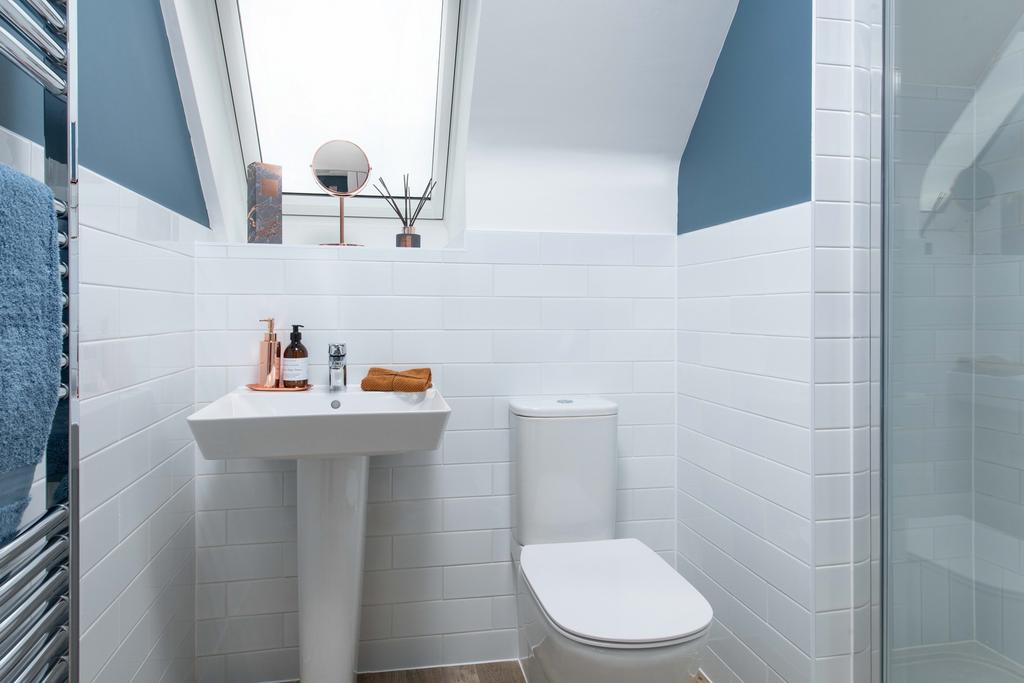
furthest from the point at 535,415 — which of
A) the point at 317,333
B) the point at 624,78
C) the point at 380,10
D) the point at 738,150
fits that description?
the point at 380,10

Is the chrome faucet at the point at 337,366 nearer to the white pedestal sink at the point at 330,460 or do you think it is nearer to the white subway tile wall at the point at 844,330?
the white pedestal sink at the point at 330,460

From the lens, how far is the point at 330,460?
1.61 meters

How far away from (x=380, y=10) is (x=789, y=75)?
1.33 m

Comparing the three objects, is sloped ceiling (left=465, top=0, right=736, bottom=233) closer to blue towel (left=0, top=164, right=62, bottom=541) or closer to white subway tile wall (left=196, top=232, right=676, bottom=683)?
white subway tile wall (left=196, top=232, right=676, bottom=683)

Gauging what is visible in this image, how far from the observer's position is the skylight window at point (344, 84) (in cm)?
209

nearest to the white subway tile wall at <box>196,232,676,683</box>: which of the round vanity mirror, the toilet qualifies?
the toilet

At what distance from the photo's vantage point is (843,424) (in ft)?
4.71

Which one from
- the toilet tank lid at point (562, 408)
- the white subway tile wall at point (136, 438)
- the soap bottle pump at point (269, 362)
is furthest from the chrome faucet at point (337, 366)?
the toilet tank lid at point (562, 408)

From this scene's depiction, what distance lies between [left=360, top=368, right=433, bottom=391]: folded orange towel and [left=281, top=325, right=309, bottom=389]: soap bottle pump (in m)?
0.18

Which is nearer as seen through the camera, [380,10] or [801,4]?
[801,4]

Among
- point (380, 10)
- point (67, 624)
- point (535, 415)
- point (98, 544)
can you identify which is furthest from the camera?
point (380, 10)

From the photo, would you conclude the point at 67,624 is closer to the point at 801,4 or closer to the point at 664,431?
the point at 664,431

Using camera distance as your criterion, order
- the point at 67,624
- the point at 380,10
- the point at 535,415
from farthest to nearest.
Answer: the point at 380,10 → the point at 535,415 → the point at 67,624

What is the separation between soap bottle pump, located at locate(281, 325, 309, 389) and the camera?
1.82 meters
